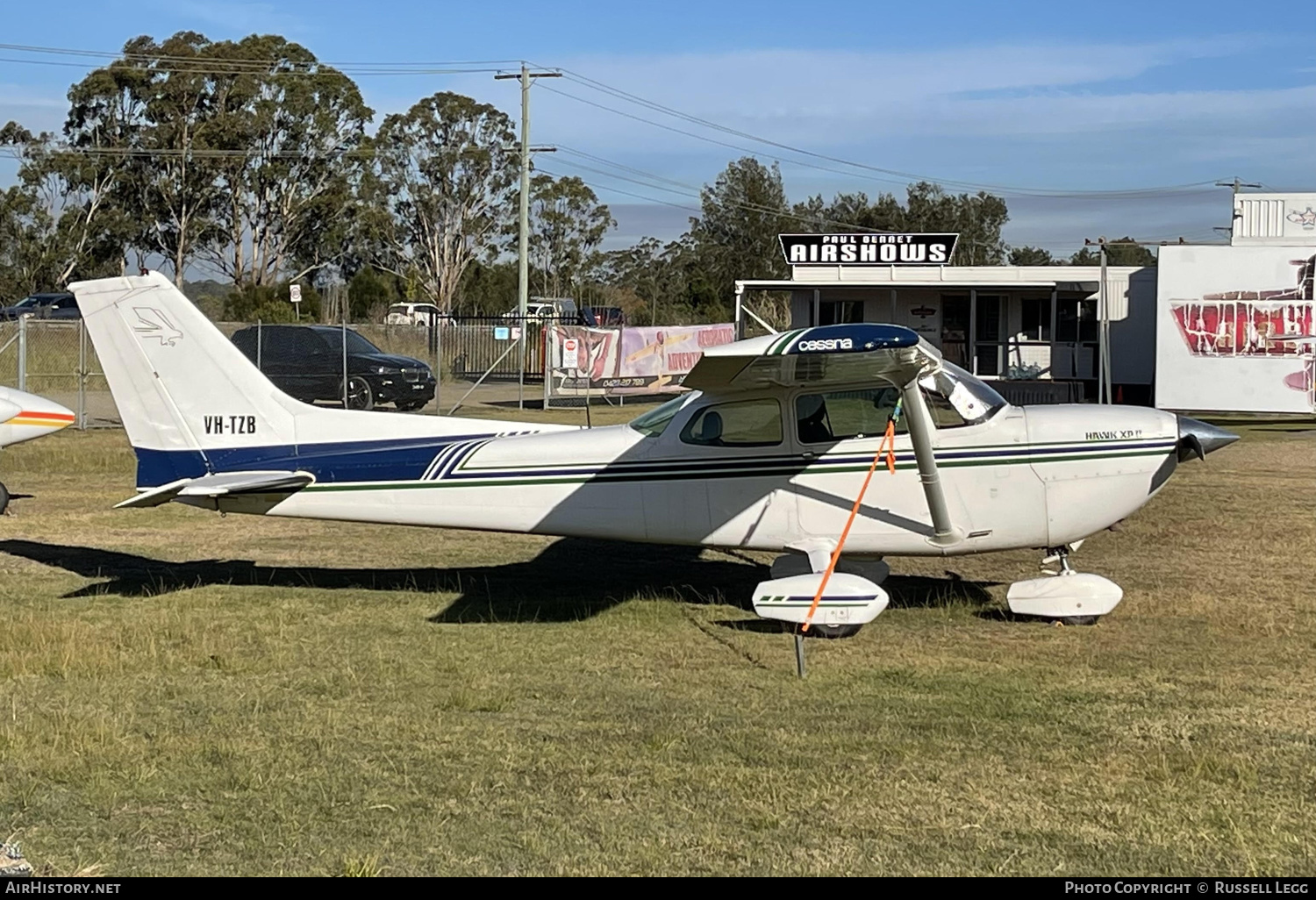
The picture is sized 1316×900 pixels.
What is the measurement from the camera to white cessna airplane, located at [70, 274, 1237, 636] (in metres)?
9.51

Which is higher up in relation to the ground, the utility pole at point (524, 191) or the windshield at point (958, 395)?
the utility pole at point (524, 191)

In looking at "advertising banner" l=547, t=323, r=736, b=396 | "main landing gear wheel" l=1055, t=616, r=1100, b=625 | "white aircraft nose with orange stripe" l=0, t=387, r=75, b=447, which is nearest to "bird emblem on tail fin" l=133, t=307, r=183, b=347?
"main landing gear wheel" l=1055, t=616, r=1100, b=625

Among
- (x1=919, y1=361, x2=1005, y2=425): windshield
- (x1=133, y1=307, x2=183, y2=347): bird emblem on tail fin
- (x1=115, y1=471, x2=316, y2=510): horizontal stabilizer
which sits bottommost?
(x1=115, y1=471, x2=316, y2=510): horizontal stabilizer

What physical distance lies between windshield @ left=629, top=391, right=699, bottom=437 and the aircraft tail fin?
257 centimetres

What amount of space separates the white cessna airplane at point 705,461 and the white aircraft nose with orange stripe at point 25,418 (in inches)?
273

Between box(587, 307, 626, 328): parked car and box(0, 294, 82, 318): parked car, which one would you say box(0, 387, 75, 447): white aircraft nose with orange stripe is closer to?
box(0, 294, 82, 318): parked car

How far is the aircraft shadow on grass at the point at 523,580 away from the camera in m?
10.2

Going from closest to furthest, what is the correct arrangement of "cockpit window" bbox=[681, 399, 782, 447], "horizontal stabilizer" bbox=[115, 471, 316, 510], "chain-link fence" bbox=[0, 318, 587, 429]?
"horizontal stabilizer" bbox=[115, 471, 316, 510] < "cockpit window" bbox=[681, 399, 782, 447] < "chain-link fence" bbox=[0, 318, 587, 429]

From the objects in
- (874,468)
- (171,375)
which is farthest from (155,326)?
(874,468)

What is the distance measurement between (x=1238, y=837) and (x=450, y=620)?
224 inches

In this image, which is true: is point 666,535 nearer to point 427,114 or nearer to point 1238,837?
point 1238,837

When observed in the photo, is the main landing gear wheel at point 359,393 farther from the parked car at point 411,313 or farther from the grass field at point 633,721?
the parked car at point 411,313

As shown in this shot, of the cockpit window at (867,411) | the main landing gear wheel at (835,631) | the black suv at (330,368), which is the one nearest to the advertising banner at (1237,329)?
the black suv at (330,368)

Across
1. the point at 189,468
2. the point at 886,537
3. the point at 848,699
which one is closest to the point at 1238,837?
the point at 848,699
